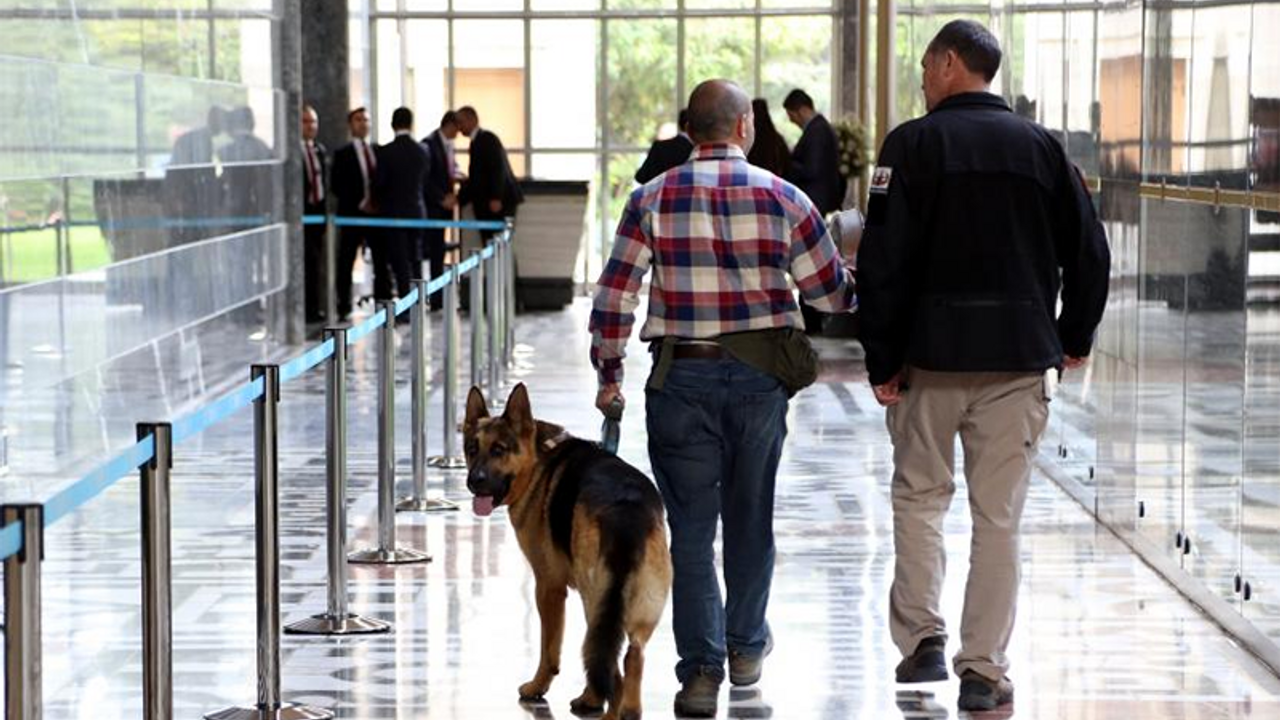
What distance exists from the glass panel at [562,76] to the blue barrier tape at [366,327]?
76.7 feet

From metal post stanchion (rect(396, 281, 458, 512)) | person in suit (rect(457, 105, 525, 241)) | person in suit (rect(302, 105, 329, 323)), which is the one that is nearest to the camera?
metal post stanchion (rect(396, 281, 458, 512))

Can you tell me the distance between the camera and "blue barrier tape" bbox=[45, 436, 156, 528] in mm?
4694

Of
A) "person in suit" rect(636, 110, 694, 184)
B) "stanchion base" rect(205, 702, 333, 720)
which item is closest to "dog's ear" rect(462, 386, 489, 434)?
"stanchion base" rect(205, 702, 333, 720)

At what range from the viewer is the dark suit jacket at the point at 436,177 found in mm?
24938

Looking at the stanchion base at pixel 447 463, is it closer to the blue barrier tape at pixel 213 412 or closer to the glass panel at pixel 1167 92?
the glass panel at pixel 1167 92

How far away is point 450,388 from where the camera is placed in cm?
1300

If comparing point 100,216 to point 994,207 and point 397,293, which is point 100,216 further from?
point 397,293

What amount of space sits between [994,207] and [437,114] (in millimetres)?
27075

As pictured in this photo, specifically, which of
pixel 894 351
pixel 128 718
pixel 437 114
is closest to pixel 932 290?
pixel 894 351

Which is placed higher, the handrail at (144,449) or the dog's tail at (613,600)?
the handrail at (144,449)

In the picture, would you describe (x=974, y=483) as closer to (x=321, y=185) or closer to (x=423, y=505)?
(x=423, y=505)

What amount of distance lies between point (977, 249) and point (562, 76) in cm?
2664

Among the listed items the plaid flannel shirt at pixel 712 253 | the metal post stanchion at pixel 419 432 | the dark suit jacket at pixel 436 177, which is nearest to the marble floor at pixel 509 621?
the metal post stanchion at pixel 419 432

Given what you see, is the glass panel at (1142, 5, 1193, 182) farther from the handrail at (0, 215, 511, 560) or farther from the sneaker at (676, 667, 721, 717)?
the sneaker at (676, 667, 721, 717)
